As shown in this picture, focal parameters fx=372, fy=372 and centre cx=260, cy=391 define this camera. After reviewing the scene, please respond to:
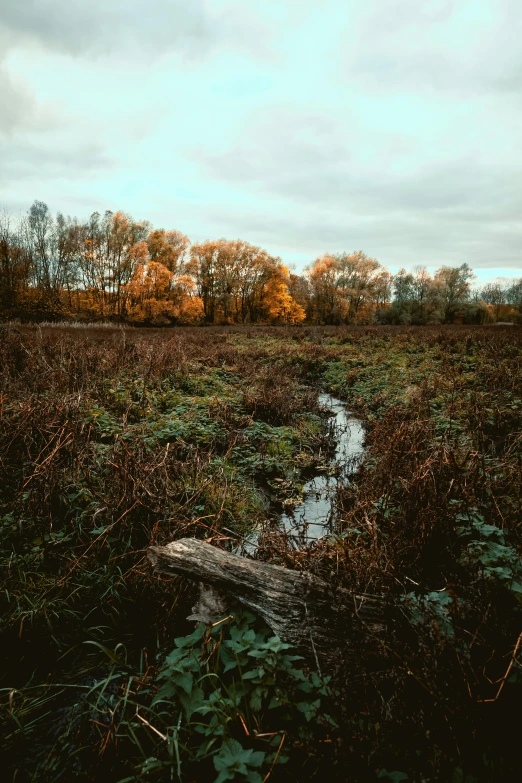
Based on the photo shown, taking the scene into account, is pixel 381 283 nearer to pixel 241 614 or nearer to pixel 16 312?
pixel 16 312

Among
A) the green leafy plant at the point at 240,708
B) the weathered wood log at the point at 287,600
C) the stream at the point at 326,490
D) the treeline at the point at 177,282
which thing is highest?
the treeline at the point at 177,282

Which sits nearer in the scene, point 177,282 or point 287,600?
point 287,600

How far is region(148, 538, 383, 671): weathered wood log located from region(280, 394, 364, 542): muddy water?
3.06ft

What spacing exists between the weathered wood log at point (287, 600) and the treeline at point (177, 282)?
1258 inches

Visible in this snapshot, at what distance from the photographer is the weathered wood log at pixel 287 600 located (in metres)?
2.06

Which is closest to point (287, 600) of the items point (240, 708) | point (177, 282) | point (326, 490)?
point (240, 708)

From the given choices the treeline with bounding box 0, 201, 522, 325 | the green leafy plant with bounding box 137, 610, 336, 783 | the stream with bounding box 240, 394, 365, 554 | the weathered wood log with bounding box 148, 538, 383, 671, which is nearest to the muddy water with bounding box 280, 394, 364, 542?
the stream with bounding box 240, 394, 365, 554

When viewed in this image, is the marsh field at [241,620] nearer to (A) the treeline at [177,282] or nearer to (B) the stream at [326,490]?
(B) the stream at [326,490]

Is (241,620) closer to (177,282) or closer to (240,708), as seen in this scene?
(240,708)

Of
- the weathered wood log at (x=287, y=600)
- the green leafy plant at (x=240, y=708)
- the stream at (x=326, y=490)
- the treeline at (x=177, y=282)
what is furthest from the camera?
the treeline at (x=177, y=282)

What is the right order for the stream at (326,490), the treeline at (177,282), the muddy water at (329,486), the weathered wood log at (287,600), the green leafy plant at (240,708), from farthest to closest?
the treeline at (177,282)
the muddy water at (329,486)
the stream at (326,490)
the weathered wood log at (287,600)
the green leafy plant at (240,708)

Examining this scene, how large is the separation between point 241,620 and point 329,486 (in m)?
3.28

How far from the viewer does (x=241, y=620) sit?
2.24 m

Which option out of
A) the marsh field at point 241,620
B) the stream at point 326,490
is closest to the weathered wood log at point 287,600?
the marsh field at point 241,620
